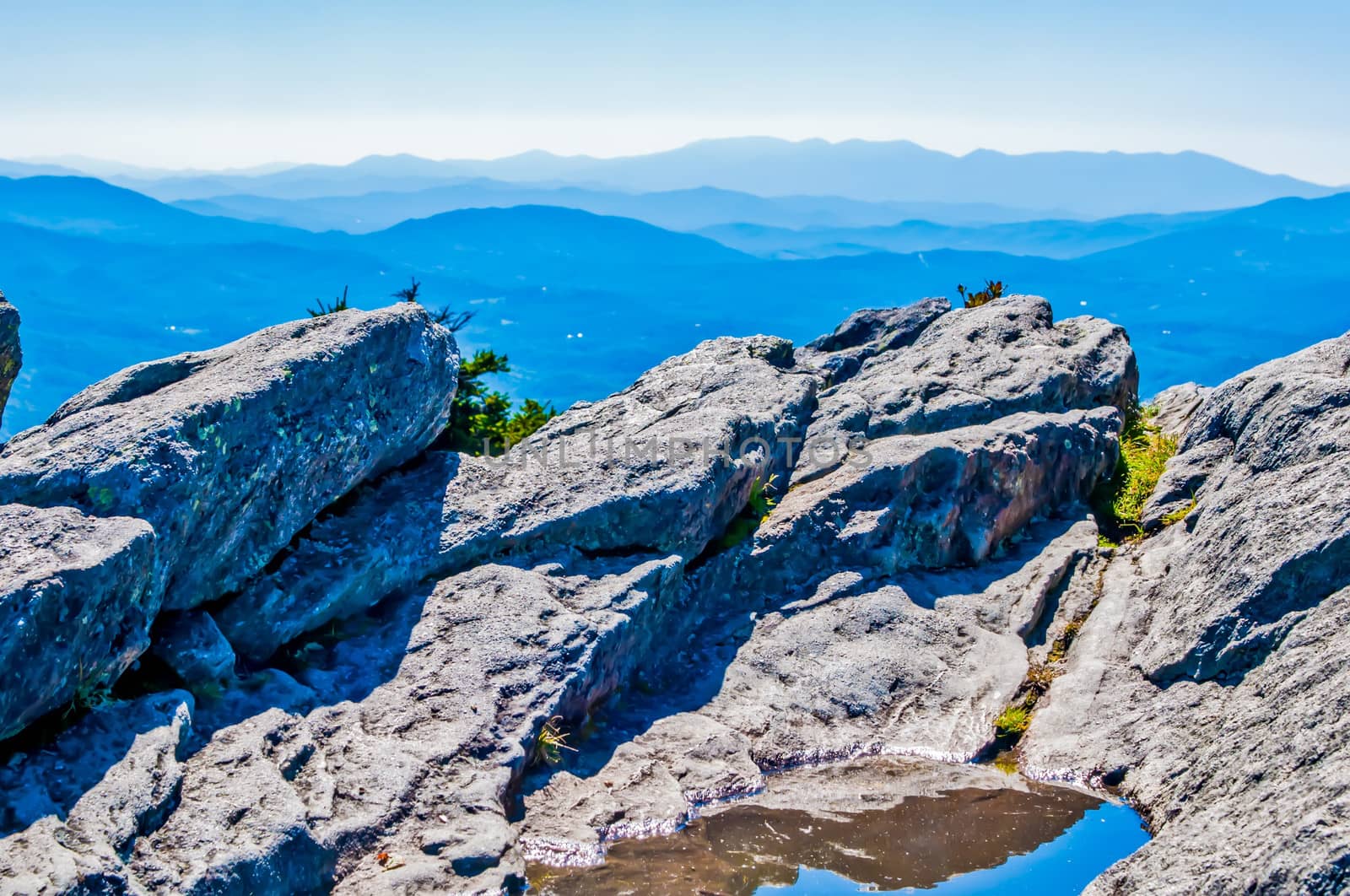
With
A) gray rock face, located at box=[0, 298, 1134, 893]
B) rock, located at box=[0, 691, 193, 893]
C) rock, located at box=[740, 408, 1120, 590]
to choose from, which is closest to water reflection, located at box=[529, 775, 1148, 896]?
gray rock face, located at box=[0, 298, 1134, 893]

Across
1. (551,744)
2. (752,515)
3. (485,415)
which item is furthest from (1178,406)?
(551,744)

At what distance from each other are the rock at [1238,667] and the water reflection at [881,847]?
1.94 feet

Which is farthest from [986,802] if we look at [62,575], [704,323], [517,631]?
[704,323]

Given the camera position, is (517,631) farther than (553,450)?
No

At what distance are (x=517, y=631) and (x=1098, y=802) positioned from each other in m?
6.19

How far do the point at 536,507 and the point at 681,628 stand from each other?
2.39 m

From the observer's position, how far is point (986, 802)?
941cm

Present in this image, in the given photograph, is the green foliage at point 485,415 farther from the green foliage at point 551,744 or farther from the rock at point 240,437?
the green foliage at point 551,744

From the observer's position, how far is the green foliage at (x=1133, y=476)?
1422cm

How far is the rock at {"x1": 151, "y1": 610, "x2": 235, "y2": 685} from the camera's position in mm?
9148

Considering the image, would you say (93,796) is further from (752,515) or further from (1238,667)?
(1238,667)

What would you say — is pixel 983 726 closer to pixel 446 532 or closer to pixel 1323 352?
pixel 446 532

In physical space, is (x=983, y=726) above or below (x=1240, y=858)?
below

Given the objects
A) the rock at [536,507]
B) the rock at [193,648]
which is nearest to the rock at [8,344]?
the rock at [536,507]
